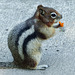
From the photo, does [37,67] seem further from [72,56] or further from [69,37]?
[69,37]

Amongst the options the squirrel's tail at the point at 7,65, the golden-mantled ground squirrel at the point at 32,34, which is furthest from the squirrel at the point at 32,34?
the squirrel's tail at the point at 7,65

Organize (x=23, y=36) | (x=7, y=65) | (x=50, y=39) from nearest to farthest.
A: 1. (x=23, y=36)
2. (x=7, y=65)
3. (x=50, y=39)

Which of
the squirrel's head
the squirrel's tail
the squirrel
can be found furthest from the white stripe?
the squirrel's tail

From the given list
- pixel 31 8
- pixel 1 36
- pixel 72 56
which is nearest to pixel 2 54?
pixel 1 36

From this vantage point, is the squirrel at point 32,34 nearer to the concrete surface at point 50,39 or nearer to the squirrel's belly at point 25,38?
the squirrel's belly at point 25,38

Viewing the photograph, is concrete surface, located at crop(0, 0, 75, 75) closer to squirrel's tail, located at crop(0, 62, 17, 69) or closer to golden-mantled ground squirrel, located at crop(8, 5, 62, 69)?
squirrel's tail, located at crop(0, 62, 17, 69)

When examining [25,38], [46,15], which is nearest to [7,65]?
[25,38]

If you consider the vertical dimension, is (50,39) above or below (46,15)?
below

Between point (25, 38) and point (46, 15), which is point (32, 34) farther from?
point (46, 15)

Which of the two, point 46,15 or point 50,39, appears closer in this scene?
point 46,15
